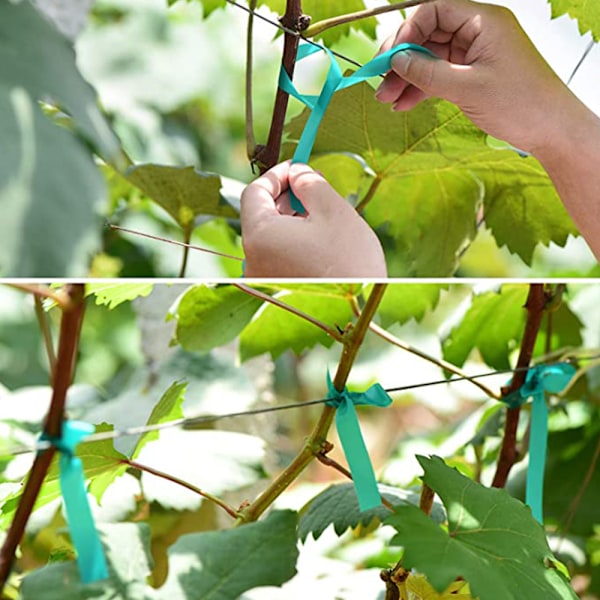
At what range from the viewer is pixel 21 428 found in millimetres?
751

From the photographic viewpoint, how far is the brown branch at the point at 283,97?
1.34 ft

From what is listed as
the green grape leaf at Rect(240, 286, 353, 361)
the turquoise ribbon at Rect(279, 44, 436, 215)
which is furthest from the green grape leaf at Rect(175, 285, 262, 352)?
the turquoise ribbon at Rect(279, 44, 436, 215)

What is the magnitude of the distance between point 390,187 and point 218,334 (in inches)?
5.6

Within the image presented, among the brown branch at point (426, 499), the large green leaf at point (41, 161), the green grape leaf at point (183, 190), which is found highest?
the large green leaf at point (41, 161)

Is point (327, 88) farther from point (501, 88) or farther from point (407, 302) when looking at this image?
point (407, 302)

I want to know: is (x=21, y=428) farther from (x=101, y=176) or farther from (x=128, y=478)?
(x=101, y=176)

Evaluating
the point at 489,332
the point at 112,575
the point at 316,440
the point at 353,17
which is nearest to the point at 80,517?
the point at 112,575

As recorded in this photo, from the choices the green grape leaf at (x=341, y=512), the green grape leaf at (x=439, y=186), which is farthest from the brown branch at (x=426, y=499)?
the green grape leaf at (x=439, y=186)

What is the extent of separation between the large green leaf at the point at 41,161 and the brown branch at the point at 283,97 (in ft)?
0.32

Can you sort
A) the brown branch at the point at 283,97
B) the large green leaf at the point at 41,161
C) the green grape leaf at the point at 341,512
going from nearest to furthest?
the large green leaf at the point at 41,161, the brown branch at the point at 283,97, the green grape leaf at the point at 341,512

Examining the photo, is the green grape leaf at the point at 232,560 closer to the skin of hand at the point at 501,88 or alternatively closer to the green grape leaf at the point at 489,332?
the skin of hand at the point at 501,88

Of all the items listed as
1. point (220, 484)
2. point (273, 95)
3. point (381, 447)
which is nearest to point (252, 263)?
point (273, 95)

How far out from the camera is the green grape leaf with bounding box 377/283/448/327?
63cm

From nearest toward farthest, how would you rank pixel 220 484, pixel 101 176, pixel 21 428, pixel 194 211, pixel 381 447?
pixel 101 176
pixel 194 211
pixel 220 484
pixel 21 428
pixel 381 447
